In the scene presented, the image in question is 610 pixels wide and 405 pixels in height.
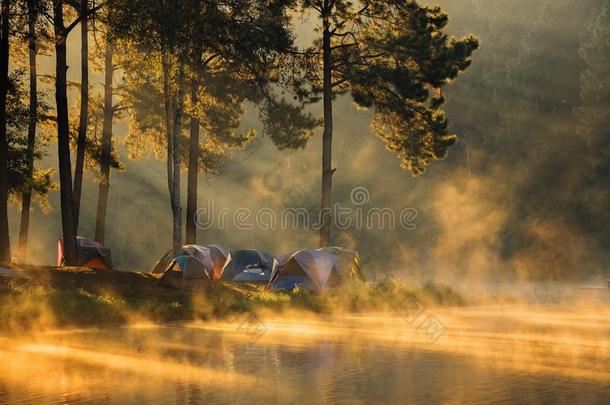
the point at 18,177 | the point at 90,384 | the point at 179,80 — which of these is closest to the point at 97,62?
the point at 18,177

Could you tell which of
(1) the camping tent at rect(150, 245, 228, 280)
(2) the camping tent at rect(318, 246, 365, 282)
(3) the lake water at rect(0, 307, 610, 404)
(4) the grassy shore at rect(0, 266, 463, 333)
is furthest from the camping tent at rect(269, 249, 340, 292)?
(3) the lake water at rect(0, 307, 610, 404)

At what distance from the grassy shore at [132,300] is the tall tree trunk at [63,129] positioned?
1662 mm

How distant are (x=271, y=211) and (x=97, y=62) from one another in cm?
8900

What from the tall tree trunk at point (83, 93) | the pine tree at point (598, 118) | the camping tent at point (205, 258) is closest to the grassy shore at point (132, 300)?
the camping tent at point (205, 258)

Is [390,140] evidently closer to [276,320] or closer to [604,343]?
[276,320]

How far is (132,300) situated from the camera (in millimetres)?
24797

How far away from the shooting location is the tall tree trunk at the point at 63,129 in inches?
1074

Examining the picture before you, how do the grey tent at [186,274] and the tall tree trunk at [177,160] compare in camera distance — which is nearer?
the grey tent at [186,274]

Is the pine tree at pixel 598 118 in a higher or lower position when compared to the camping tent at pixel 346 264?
higher

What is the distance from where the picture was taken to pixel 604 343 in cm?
1823

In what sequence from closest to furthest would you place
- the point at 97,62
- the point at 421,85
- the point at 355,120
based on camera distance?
the point at 421,85 → the point at 97,62 → the point at 355,120

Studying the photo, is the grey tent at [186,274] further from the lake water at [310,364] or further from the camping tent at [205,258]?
the lake water at [310,364]

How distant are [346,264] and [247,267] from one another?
17.5 feet

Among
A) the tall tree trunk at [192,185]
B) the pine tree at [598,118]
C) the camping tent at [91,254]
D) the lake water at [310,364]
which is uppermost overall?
the pine tree at [598,118]
